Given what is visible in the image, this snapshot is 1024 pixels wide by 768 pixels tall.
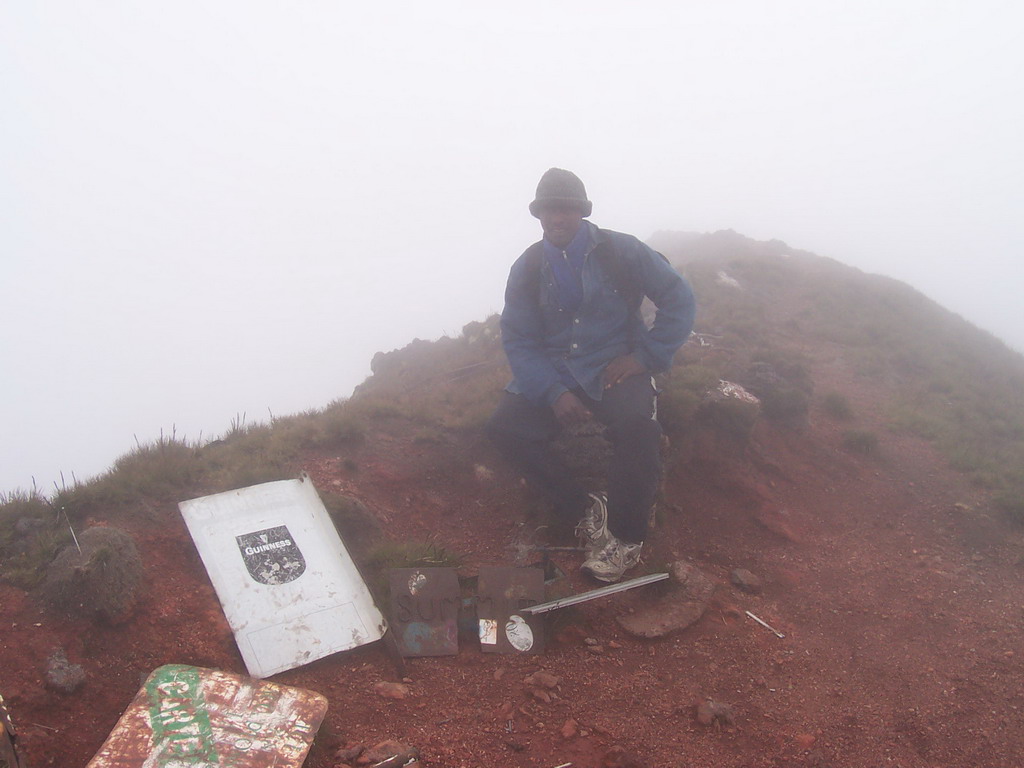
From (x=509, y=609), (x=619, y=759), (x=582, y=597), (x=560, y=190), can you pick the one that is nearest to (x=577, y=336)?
(x=560, y=190)

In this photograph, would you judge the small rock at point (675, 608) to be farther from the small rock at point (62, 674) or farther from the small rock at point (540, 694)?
the small rock at point (62, 674)

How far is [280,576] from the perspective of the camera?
12.7 feet

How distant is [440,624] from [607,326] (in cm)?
229

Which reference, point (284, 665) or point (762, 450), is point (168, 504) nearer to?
point (284, 665)

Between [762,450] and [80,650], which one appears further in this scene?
[762,450]

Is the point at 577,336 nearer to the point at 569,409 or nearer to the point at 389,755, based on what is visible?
the point at 569,409

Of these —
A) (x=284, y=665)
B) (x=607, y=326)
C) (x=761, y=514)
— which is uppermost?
(x=607, y=326)

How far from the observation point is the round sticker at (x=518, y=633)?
12.6 ft

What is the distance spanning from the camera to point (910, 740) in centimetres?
304

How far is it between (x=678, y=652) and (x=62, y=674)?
3.05 meters

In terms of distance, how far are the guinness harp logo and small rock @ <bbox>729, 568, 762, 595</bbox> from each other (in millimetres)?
2833

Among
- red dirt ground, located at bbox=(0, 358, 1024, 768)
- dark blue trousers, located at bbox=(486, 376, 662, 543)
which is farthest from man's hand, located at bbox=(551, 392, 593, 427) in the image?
red dirt ground, located at bbox=(0, 358, 1024, 768)

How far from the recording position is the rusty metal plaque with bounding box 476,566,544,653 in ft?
12.6

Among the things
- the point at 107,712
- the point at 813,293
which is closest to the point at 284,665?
the point at 107,712
